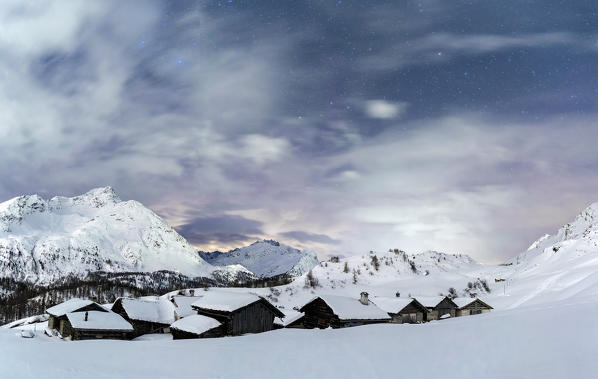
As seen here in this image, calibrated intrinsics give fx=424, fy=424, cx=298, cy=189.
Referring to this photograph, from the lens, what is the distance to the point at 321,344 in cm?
2388

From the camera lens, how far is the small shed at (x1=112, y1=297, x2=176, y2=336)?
7250cm

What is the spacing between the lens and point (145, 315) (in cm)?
7362

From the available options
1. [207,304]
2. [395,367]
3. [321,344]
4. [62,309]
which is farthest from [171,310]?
[395,367]

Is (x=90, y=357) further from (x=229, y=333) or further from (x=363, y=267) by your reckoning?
(x=363, y=267)

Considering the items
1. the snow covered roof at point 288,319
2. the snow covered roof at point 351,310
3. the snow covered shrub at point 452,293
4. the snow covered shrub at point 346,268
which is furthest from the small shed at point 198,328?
the snow covered shrub at point 346,268

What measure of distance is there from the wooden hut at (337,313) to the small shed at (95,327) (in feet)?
90.1

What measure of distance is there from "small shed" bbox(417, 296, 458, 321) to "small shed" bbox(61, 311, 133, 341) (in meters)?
49.6

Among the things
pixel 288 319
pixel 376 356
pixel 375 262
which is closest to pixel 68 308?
pixel 288 319

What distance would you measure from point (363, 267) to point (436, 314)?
42940 mm

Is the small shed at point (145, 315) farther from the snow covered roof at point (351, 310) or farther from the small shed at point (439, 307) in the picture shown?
the small shed at point (439, 307)

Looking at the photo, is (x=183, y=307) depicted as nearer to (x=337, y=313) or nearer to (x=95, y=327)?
(x=95, y=327)

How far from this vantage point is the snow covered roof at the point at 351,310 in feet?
172

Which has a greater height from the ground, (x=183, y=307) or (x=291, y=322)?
(x=183, y=307)

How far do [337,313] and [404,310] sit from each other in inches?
830
